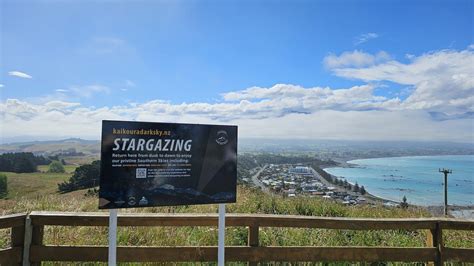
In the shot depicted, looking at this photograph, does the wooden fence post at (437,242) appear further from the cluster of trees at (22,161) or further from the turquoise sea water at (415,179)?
the cluster of trees at (22,161)

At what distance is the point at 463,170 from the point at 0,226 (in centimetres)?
1511

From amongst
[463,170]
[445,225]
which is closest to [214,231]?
[445,225]

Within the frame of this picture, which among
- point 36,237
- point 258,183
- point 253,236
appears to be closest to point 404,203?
point 258,183

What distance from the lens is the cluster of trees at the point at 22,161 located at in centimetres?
1271

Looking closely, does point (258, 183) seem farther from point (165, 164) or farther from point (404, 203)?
point (165, 164)

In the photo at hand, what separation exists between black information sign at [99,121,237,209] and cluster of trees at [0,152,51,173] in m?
11.7

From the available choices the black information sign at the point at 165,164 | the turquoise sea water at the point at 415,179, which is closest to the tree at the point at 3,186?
the black information sign at the point at 165,164

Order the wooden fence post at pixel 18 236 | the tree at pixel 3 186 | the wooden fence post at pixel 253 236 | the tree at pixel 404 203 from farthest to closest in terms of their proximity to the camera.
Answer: the tree at pixel 404 203
the tree at pixel 3 186
the wooden fence post at pixel 253 236
the wooden fence post at pixel 18 236

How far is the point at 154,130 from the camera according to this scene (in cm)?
326

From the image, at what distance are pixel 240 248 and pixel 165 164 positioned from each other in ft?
4.27

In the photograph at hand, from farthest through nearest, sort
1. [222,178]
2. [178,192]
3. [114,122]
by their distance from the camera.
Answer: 1. [222,178]
2. [178,192]
3. [114,122]

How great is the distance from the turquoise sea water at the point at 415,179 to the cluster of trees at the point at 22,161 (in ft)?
38.0

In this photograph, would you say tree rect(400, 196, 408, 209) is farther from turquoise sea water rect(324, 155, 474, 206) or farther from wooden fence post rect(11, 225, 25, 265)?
wooden fence post rect(11, 225, 25, 265)

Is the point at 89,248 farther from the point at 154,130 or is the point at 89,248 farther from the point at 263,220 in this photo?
the point at 263,220
